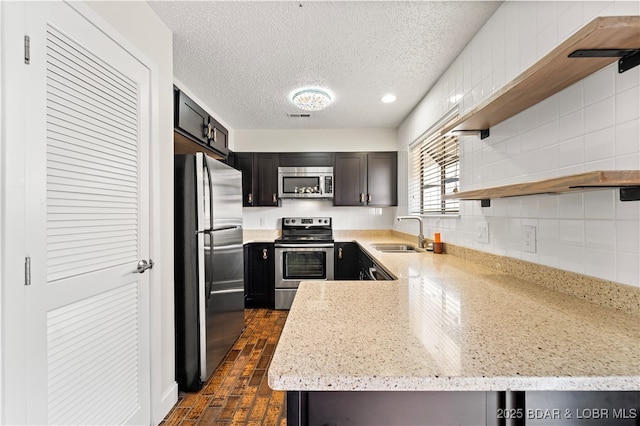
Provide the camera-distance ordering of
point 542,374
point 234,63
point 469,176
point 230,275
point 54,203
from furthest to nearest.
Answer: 1. point 230,275
2. point 234,63
3. point 469,176
4. point 54,203
5. point 542,374

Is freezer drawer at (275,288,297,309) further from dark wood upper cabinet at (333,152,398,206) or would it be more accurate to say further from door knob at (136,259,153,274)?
door knob at (136,259,153,274)

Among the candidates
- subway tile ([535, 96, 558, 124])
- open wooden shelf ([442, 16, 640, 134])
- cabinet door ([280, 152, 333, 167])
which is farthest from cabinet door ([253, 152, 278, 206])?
subway tile ([535, 96, 558, 124])

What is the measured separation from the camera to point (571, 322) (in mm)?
813

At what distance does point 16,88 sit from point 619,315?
2.10 meters

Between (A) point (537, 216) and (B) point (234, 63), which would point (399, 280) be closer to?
(A) point (537, 216)

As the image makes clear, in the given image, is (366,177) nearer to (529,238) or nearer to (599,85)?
(529,238)

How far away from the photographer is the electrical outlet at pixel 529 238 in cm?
129

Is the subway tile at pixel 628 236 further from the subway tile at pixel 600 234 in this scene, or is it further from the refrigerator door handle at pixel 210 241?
the refrigerator door handle at pixel 210 241

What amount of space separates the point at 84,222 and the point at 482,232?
210 cm

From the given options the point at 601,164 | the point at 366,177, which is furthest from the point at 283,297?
the point at 601,164

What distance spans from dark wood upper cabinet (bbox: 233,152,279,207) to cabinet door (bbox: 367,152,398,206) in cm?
131

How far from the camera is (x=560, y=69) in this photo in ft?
3.09

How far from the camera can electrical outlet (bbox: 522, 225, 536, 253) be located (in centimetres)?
129

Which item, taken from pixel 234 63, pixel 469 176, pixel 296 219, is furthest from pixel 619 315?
pixel 296 219
